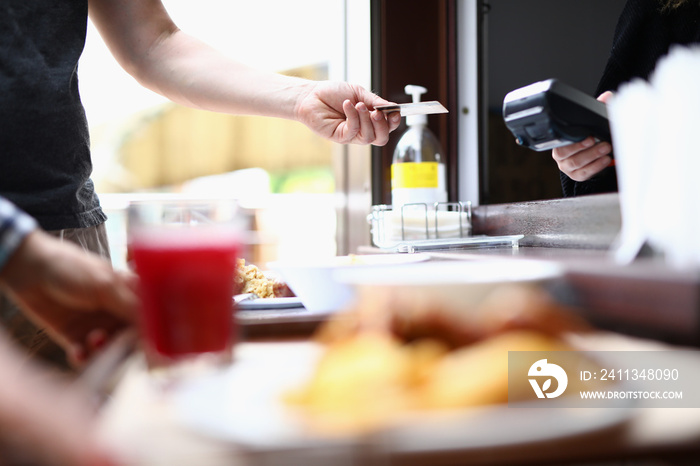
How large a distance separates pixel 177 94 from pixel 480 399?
108cm

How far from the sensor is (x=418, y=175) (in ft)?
6.13

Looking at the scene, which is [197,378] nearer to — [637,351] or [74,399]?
[74,399]

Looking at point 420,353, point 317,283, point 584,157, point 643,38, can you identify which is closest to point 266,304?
point 317,283

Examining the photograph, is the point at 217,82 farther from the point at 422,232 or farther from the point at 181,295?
the point at 181,295

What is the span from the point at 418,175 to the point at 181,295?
146 cm

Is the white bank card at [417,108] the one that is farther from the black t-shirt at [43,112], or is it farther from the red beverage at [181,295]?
the red beverage at [181,295]

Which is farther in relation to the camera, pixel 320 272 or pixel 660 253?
pixel 320 272

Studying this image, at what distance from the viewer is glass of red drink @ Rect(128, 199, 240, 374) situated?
47 cm

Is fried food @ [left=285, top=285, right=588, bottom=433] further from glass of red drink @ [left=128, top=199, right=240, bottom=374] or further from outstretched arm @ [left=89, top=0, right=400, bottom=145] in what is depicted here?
outstretched arm @ [left=89, top=0, right=400, bottom=145]

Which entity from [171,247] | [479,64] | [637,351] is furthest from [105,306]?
[479,64]

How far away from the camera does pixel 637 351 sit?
1.65 feet

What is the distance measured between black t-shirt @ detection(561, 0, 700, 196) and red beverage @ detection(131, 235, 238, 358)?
1.22 m

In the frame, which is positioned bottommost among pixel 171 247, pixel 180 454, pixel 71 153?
pixel 180 454

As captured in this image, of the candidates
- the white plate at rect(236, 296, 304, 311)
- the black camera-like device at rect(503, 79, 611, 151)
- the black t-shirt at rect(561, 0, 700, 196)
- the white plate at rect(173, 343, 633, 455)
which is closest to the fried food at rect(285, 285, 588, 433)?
the white plate at rect(173, 343, 633, 455)
